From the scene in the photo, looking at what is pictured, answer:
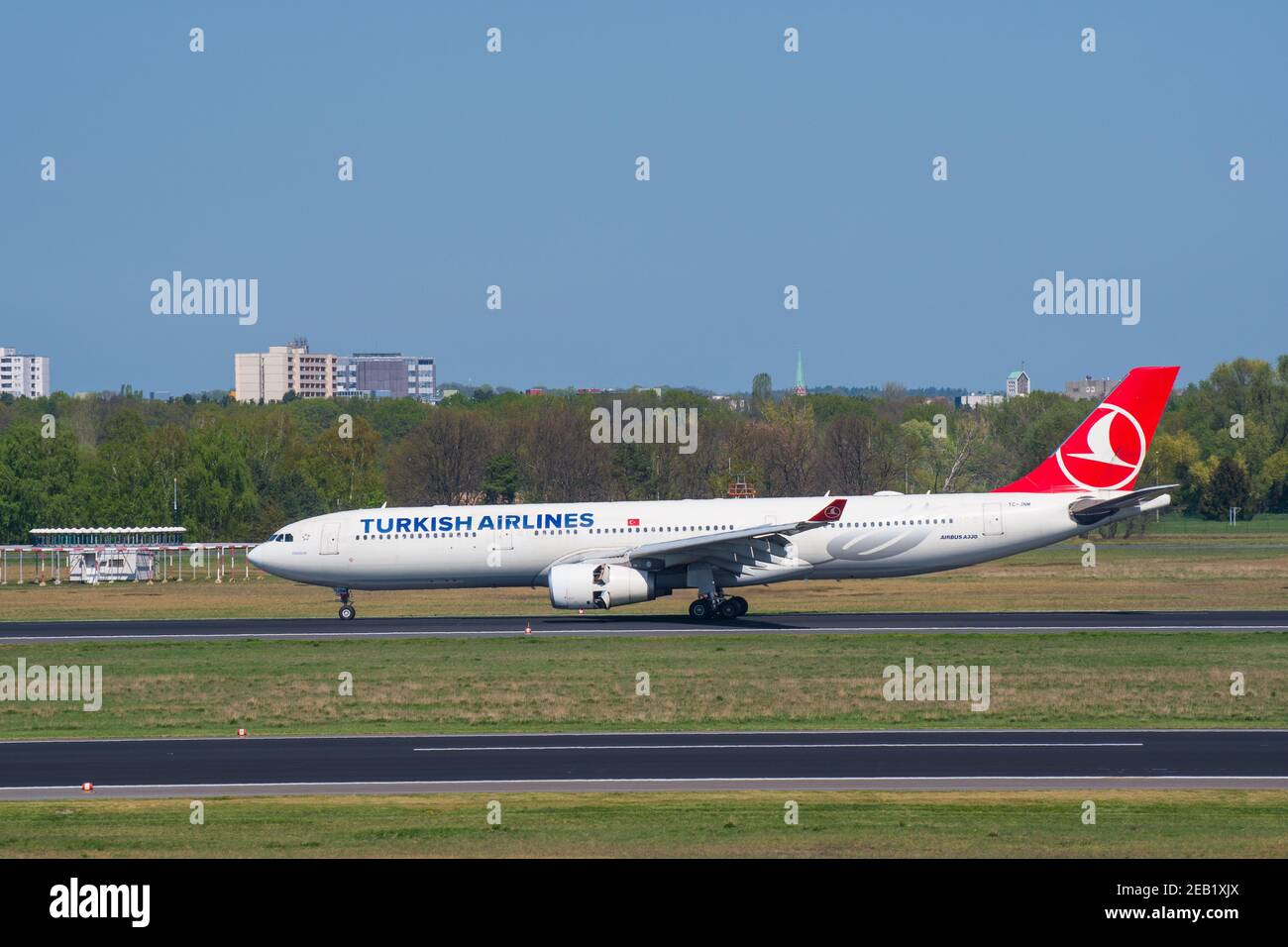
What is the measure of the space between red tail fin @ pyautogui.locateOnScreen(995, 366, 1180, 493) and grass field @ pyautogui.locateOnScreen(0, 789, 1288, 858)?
27.4m

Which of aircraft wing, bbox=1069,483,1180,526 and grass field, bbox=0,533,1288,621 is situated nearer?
aircraft wing, bbox=1069,483,1180,526

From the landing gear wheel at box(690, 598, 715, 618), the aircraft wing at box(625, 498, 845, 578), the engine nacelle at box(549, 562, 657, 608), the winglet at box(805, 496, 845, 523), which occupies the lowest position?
the landing gear wheel at box(690, 598, 715, 618)

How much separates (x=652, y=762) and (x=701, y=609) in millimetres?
22155

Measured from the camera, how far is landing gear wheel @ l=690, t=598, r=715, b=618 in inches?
1764

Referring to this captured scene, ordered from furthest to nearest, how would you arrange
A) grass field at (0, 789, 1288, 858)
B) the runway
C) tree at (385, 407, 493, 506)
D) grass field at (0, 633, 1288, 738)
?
1. tree at (385, 407, 493, 506)
2. grass field at (0, 633, 1288, 738)
3. the runway
4. grass field at (0, 789, 1288, 858)

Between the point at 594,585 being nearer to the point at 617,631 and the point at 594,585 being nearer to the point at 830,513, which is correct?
the point at 617,631

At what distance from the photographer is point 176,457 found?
99.1 metres

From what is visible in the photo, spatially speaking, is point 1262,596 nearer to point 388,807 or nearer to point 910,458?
point 388,807

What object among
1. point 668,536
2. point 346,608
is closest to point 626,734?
point 668,536

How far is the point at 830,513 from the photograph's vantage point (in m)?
43.9

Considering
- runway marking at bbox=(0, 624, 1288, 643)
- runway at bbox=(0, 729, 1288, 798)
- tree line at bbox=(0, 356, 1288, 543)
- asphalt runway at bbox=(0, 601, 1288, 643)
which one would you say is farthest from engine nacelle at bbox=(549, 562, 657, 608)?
tree line at bbox=(0, 356, 1288, 543)

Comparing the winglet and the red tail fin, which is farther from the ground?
the red tail fin

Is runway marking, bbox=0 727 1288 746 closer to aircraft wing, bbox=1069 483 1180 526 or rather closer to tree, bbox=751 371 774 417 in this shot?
aircraft wing, bbox=1069 483 1180 526
